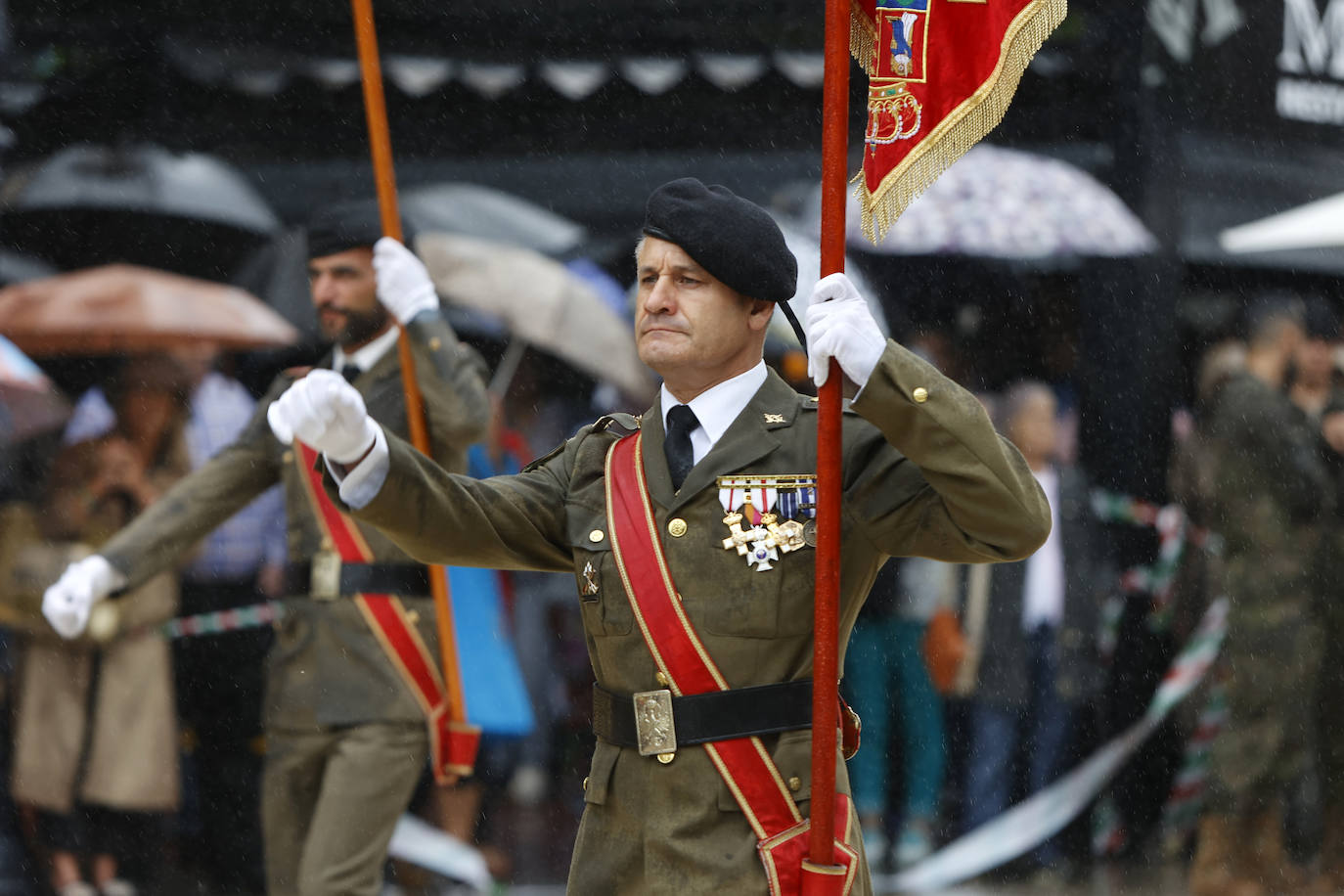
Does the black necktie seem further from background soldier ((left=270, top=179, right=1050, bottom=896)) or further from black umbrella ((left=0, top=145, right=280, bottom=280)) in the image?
black umbrella ((left=0, top=145, right=280, bottom=280))

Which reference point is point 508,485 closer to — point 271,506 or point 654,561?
point 654,561

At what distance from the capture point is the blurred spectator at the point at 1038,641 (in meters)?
7.25

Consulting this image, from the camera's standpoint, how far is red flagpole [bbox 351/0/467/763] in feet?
15.0

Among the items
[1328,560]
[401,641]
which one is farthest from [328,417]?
[1328,560]

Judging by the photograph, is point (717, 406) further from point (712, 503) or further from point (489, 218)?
point (489, 218)

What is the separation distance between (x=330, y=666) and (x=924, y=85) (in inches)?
111

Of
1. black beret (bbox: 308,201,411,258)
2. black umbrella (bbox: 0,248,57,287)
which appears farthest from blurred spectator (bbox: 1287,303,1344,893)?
black umbrella (bbox: 0,248,57,287)

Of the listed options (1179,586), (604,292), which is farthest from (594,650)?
(1179,586)

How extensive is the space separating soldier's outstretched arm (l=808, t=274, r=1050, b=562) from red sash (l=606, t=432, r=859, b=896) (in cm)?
47

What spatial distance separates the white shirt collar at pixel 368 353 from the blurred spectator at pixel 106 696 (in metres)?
1.88

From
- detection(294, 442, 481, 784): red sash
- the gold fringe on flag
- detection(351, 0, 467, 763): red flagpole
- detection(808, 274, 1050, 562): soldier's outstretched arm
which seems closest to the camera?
detection(808, 274, 1050, 562): soldier's outstretched arm

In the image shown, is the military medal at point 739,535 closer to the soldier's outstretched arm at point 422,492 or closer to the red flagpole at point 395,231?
the soldier's outstretched arm at point 422,492

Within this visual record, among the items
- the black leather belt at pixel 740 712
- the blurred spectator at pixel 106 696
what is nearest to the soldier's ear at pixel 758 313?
the black leather belt at pixel 740 712

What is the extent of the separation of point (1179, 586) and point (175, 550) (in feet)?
14.3
